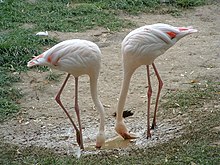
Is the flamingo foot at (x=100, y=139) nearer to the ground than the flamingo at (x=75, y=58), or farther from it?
nearer to the ground

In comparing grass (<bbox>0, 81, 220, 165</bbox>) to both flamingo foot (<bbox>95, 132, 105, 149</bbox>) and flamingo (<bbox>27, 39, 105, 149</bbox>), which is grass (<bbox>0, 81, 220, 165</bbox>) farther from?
flamingo (<bbox>27, 39, 105, 149</bbox>)

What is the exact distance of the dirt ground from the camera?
4.94 metres

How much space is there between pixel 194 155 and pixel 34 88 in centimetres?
246

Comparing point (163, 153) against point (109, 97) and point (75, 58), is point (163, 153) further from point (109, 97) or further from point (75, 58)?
point (109, 97)

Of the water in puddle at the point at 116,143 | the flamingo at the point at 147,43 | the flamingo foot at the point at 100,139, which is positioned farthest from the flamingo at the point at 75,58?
the water in puddle at the point at 116,143

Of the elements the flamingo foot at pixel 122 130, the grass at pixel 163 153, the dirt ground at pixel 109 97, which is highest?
the grass at pixel 163 153

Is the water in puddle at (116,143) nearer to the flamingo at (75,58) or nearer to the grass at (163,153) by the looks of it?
the grass at (163,153)

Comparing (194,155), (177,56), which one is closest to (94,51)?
(194,155)

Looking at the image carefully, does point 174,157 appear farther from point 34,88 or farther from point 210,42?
point 210,42

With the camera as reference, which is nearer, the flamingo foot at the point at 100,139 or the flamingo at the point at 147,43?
the flamingo at the point at 147,43

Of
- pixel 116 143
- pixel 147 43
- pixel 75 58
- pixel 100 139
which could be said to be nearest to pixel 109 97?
pixel 116 143

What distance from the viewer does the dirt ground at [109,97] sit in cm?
494

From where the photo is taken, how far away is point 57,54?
452cm

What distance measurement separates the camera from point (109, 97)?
5781 millimetres
